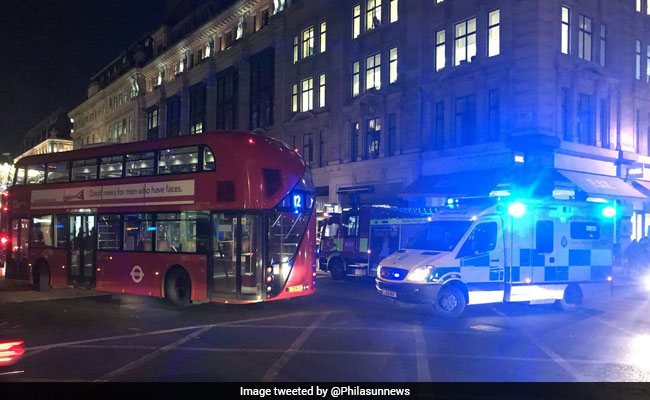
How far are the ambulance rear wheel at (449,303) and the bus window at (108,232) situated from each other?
332 inches

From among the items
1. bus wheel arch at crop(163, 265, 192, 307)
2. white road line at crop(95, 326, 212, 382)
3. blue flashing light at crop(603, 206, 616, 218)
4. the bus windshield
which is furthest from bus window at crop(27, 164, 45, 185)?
blue flashing light at crop(603, 206, 616, 218)

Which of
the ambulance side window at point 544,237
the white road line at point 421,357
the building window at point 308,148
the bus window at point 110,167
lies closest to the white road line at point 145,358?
the white road line at point 421,357

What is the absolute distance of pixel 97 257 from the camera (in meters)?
15.0

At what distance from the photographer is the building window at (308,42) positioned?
37.5 meters

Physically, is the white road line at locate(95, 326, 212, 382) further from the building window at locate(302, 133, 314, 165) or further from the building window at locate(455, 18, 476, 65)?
the building window at locate(302, 133, 314, 165)

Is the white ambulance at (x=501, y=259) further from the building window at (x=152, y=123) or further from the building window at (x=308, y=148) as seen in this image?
the building window at (x=152, y=123)

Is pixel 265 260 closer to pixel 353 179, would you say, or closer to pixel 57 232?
pixel 57 232

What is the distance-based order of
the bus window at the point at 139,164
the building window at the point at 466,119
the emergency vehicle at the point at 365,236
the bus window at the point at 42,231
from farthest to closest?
the building window at the point at 466,119 < the emergency vehicle at the point at 365,236 < the bus window at the point at 42,231 < the bus window at the point at 139,164

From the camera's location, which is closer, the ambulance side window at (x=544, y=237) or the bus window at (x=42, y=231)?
the ambulance side window at (x=544, y=237)

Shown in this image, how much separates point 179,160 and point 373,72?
21.2 metres

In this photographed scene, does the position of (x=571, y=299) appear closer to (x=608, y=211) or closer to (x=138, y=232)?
(x=608, y=211)


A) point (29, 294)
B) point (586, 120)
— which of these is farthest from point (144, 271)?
point (586, 120)

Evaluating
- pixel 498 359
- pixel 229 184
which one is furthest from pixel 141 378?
pixel 229 184

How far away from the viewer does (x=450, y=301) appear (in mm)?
12297
